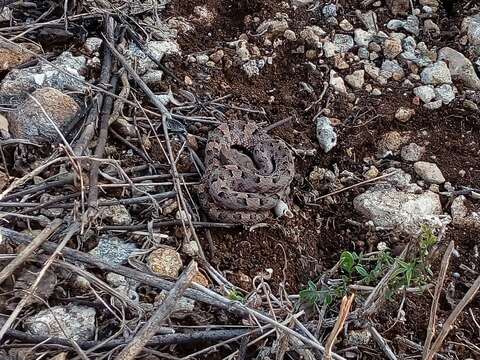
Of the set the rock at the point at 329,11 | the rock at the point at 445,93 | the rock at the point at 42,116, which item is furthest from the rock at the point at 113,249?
the rock at the point at 329,11

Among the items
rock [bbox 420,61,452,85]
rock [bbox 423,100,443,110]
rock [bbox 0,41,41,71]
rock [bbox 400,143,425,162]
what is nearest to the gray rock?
rock [bbox 400,143,425,162]

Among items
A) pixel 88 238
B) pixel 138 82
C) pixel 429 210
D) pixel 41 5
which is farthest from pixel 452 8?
pixel 88 238

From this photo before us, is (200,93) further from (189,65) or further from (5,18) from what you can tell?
(5,18)

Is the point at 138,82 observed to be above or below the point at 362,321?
above

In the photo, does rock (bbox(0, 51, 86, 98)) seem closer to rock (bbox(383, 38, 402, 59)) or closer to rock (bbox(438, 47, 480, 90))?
rock (bbox(383, 38, 402, 59))


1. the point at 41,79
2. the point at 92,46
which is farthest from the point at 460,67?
the point at 41,79

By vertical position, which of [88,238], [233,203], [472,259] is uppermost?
[88,238]
